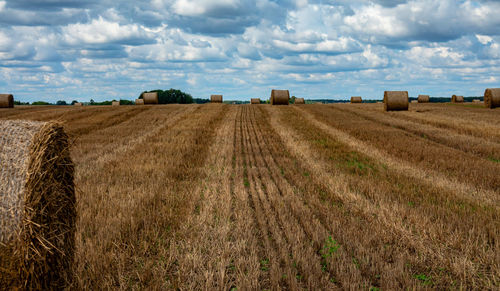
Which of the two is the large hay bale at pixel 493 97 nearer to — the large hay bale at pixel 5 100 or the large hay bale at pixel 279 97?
the large hay bale at pixel 279 97

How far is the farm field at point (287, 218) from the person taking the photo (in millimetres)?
4414

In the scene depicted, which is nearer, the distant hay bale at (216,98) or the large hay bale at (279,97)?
the large hay bale at (279,97)

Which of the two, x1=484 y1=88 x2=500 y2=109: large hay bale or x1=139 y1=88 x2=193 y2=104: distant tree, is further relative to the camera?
x1=139 y1=88 x2=193 y2=104: distant tree

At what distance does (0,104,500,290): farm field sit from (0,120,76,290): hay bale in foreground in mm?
355

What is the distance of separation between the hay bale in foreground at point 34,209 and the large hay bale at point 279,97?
3475 cm

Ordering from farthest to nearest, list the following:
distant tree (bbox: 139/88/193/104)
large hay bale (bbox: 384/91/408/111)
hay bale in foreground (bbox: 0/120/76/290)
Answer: distant tree (bbox: 139/88/193/104) → large hay bale (bbox: 384/91/408/111) → hay bale in foreground (bbox: 0/120/76/290)

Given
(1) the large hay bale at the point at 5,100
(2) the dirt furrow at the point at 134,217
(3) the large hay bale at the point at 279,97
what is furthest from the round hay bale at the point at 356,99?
(2) the dirt furrow at the point at 134,217

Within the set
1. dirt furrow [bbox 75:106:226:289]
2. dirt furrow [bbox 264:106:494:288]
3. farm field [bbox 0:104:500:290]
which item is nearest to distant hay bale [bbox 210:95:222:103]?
farm field [bbox 0:104:500:290]

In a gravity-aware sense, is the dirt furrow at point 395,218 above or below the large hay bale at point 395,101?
below

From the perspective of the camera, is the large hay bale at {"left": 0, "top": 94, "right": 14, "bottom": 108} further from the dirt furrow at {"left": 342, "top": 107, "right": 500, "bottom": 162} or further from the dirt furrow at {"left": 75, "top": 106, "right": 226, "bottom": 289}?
the dirt furrow at {"left": 342, "top": 107, "right": 500, "bottom": 162}

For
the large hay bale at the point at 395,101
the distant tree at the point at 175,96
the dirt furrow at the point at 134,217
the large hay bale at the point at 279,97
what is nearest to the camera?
the dirt furrow at the point at 134,217

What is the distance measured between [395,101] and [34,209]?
31.0 m

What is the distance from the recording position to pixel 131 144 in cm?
1528

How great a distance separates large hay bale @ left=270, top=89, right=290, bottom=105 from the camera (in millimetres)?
38812
